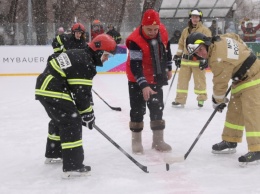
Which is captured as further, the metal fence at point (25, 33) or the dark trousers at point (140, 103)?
the metal fence at point (25, 33)

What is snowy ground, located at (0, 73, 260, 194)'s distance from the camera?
311 cm

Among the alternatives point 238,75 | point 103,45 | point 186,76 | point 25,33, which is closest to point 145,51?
point 103,45

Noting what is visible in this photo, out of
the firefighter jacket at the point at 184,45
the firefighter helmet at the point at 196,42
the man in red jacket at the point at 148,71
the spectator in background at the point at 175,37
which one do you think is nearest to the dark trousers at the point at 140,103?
the man in red jacket at the point at 148,71

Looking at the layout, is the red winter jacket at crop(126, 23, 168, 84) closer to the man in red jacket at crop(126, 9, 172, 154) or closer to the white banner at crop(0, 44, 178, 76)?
Result: the man in red jacket at crop(126, 9, 172, 154)

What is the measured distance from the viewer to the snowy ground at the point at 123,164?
10.2 feet

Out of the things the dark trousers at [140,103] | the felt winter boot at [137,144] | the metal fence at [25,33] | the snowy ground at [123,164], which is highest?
the metal fence at [25,33]

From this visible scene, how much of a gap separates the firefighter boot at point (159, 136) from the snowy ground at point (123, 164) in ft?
0.25

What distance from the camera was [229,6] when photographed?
15180mm

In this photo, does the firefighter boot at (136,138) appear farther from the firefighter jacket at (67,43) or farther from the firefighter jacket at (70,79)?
the firefighter jacket at (67,43)

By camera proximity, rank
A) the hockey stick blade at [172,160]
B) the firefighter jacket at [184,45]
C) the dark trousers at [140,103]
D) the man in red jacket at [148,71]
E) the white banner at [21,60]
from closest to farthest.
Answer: the hockey stick blade at [172,160] → the man in red jacket at [148,71] → the dark trousers at [140,103] → the firefighter jacket at [184,45] → the white banner at [21,60]

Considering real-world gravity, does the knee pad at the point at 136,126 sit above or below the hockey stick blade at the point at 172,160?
above

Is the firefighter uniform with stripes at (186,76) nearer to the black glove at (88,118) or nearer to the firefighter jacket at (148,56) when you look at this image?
the firefighter jacket at (148,56)

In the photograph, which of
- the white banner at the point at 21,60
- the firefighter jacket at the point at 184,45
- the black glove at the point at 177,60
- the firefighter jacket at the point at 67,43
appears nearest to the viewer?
the firefighter jacket at the point at 67,43

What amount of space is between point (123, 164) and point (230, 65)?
1192mm
